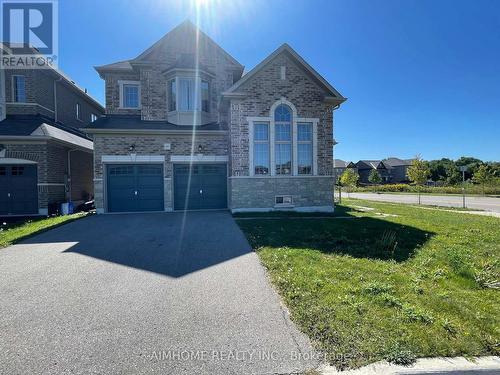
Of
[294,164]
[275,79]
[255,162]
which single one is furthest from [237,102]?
[294,164]

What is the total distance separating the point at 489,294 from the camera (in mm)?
4199

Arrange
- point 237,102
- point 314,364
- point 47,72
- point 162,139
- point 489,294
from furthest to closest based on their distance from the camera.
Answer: point 47,72 < point 162,139 < point 237,102 < point 489,294 < point 314,364

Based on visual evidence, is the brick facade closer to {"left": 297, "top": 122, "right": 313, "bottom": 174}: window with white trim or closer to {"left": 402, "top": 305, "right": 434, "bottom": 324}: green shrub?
{"left": 297, "top": 122, "right": 313, "bottom": 174}: window with white trim

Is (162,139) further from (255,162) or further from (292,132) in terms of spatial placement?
(292,132)

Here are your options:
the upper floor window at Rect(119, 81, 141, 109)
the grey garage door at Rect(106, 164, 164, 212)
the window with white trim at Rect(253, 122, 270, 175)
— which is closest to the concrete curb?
the window with white trim at Rect(253, 122, 270, 175)

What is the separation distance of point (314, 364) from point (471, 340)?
6.39ft

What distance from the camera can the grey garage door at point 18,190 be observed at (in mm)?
13359

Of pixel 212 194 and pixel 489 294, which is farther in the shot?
pixel 212 194

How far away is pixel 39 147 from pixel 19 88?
5.18 meters

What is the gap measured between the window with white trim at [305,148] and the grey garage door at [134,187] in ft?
23.9

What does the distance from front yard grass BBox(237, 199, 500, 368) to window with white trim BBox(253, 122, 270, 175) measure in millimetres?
5133

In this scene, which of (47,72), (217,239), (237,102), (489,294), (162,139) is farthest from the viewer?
(47,72)

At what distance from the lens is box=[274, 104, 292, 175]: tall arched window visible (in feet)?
42.1

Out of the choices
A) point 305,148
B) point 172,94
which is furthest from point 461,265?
point 172,94
